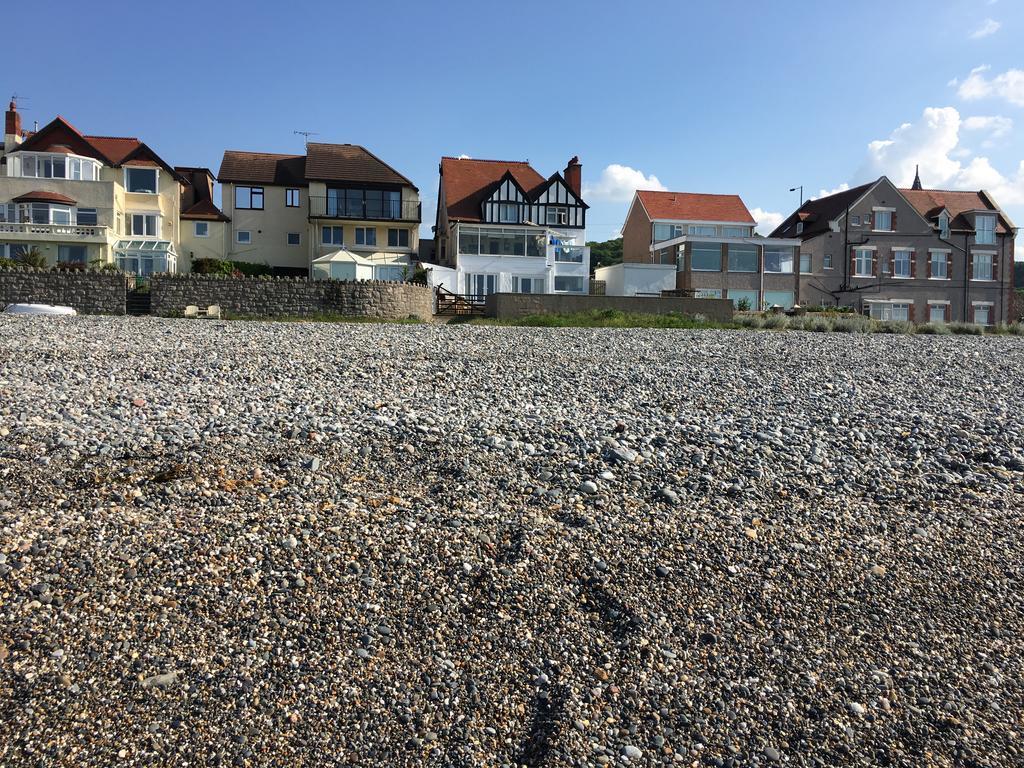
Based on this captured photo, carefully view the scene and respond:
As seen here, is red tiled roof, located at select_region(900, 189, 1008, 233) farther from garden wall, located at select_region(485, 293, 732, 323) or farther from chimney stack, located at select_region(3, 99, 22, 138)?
chimney stack, located at select_region(3, 99, 22, 138)

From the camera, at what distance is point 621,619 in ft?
14.4

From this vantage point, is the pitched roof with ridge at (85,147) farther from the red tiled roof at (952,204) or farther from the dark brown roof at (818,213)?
the red tiled roof at (952,204)

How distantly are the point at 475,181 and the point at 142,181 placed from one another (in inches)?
675

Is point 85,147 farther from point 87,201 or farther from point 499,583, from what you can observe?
point 499,583

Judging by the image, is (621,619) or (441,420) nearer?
(621,619)

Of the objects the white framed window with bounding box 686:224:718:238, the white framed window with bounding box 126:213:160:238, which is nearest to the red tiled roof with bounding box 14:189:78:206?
the white framed window with bounding box 126:213:160:238

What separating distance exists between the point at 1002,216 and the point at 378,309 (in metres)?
43.0

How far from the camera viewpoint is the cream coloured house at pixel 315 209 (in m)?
43.5

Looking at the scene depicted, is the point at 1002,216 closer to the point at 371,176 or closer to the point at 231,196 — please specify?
the point at 371,176

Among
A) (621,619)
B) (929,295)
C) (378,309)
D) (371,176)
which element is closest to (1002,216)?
(929,295)

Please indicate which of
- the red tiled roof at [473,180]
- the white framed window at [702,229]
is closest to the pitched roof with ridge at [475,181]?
the red tiled roof at [473,180]

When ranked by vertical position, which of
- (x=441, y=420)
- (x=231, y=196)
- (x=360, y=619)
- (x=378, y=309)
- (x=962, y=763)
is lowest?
(x=962, y=763)

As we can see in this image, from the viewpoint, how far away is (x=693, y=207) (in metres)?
51.2

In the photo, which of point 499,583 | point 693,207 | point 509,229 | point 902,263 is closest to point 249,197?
point 509,229
